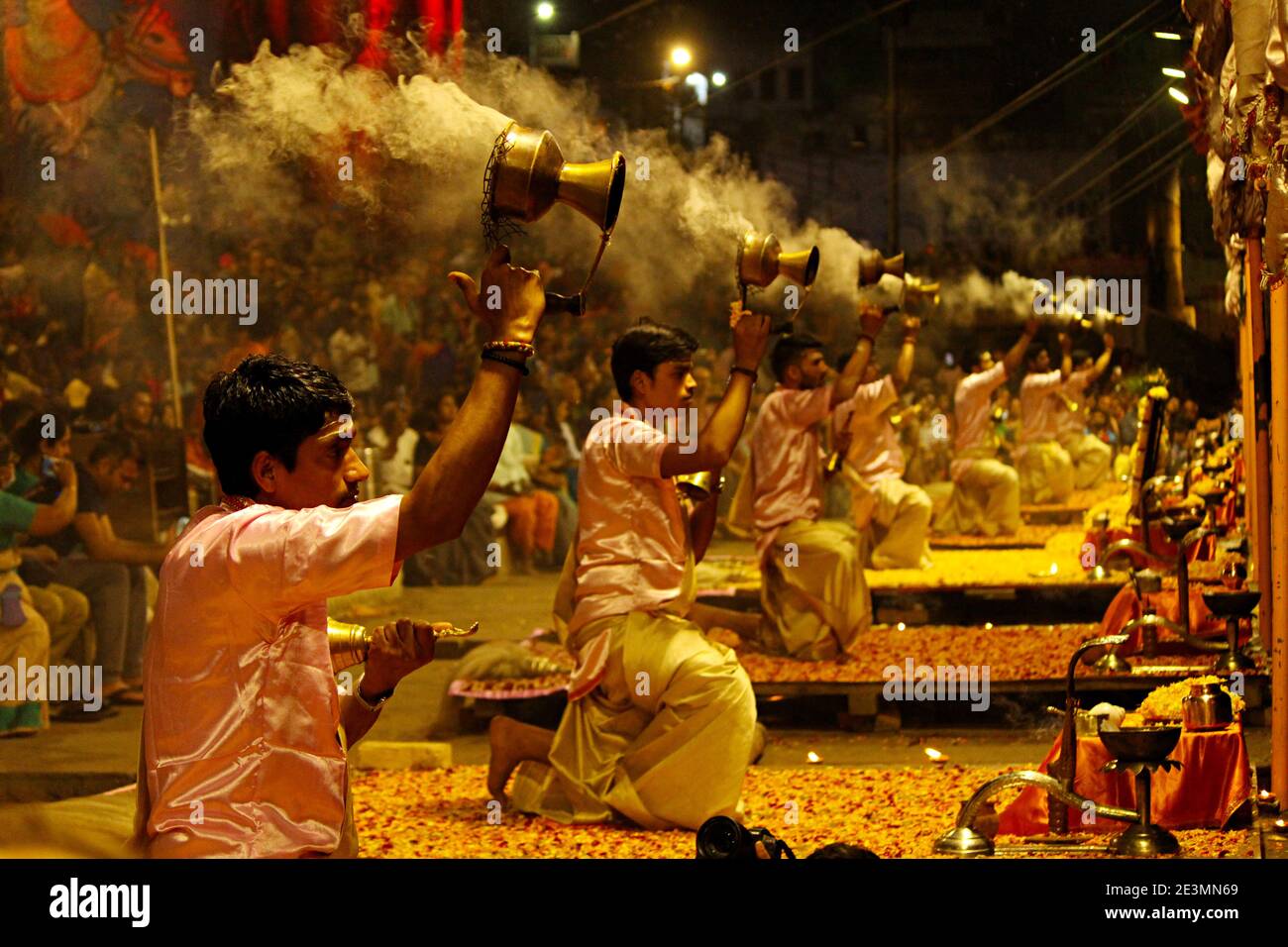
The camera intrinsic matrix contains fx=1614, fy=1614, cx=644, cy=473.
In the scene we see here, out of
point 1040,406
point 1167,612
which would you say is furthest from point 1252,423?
point 1040,406

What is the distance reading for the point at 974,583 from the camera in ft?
32.5

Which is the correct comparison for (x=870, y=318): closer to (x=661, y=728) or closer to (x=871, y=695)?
(x=871, y=695)

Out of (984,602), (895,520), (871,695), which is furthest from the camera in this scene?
(895,520)

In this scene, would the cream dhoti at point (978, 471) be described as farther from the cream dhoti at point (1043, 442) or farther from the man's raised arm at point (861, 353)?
the man's raised arm at point (861, 353)

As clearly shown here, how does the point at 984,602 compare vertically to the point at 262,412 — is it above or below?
below

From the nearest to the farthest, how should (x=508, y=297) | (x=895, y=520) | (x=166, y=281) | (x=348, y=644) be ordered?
1. (x=508, y=297)
2. (x=348, y=644)
3. (x=166, y=281)
4. (x=895, y=520)

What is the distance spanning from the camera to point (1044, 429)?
1120 centimetres

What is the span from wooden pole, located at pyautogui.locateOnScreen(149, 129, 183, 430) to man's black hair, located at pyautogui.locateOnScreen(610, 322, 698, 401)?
4.91 meters

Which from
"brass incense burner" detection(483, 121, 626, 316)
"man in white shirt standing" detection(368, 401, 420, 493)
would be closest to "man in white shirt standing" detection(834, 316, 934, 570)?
"man in white shirt standing" detection(368, 401, 420, 493)

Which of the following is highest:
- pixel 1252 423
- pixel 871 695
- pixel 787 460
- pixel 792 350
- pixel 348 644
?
pixel 792 350

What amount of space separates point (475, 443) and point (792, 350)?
653 cm

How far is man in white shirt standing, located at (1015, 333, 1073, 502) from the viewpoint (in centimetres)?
1116

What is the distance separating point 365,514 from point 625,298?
9.09 meters
